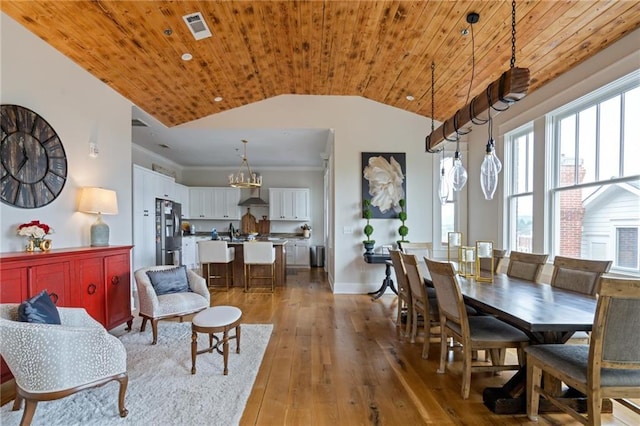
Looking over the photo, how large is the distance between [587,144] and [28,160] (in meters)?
5.65

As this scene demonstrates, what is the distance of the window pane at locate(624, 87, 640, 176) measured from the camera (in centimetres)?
268

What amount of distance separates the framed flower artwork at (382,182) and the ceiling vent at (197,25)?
303 cm

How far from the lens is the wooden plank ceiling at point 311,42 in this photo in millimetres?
2660

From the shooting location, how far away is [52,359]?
5.41ft

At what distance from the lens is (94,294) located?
2852 millimetres

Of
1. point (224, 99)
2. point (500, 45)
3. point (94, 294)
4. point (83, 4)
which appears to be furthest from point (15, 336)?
point (500, 45)

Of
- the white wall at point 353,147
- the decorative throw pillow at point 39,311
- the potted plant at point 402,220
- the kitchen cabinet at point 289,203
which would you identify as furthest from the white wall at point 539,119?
the decorative throw pillow at point 39,311

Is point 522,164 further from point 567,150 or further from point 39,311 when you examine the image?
point 39,311

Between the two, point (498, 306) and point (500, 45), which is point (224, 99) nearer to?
point (500, 45)

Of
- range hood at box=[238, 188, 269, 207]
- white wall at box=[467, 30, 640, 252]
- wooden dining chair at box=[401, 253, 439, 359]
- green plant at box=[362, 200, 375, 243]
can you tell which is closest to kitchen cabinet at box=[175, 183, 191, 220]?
range hood at box=[238, 188, 269, 207]

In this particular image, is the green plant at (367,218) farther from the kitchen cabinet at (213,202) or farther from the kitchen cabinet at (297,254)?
the kitchen cabinet at (213,202)

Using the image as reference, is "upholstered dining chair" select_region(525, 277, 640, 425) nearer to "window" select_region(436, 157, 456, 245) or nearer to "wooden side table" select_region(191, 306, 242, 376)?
"wooden side table" select_region(191, 306, 242, 376)

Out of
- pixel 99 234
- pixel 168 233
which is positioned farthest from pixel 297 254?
pixel 99 234

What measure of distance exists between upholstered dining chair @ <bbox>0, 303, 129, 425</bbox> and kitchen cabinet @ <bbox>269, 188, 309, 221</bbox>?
6.44 meters
